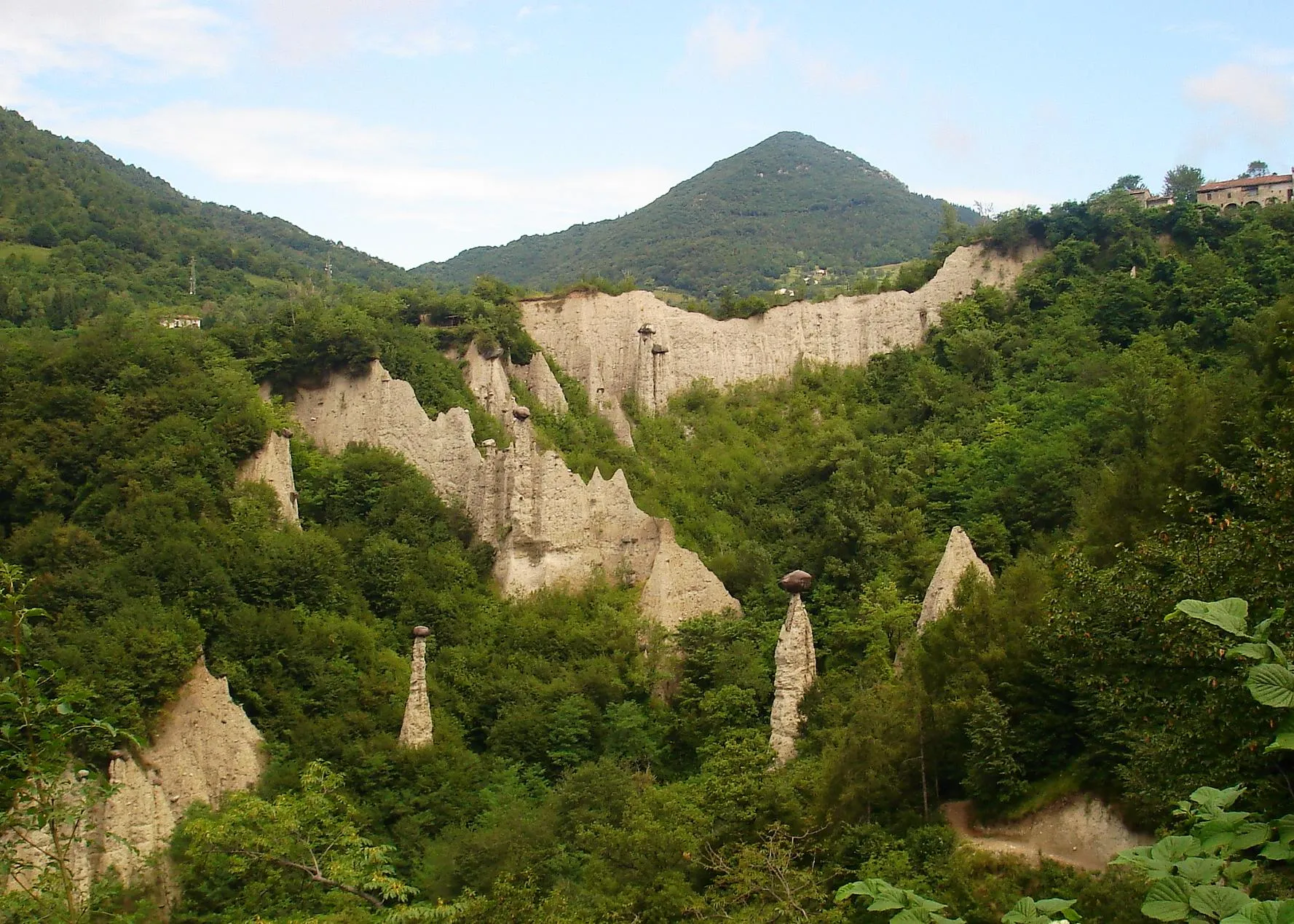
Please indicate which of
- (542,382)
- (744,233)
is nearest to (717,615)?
(542,382)

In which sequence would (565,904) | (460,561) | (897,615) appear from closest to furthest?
(565,904)
(897,615)
(460,561)

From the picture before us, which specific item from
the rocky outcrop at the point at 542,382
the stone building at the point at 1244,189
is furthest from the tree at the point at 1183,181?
the rocky outcrop at the point at 542,382

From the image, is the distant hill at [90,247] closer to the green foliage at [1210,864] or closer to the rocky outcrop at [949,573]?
the rocky outcrop at [949,573]

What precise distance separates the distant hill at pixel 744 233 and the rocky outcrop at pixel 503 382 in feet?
164

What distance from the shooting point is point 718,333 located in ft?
Result: 143

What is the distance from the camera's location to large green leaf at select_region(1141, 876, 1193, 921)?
4371 millimetres

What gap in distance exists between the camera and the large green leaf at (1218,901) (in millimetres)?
4320

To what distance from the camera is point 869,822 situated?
18.9 meters

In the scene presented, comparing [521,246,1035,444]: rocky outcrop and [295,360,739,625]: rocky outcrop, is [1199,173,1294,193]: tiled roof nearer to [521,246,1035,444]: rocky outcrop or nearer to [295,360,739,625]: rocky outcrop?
[521,246,1035,444]: rocky outcrop

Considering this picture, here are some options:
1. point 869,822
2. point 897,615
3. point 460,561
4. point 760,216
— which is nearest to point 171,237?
point 460,561

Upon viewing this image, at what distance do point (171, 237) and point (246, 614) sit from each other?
37085 millimetres

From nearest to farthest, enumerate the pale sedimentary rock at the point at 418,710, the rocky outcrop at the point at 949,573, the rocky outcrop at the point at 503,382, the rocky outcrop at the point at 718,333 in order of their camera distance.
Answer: the rocky outcrop at the point at 949,573, the pale sedimentary rock at the point at 418,710, the rocky outcrop at the point at 503,382, the rocky outcrop at the point at 718,333

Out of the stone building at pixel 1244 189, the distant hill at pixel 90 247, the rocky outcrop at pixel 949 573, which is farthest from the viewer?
the stone building at pixel 1244 189

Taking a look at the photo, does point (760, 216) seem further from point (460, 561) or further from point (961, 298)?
point (460, 561)
